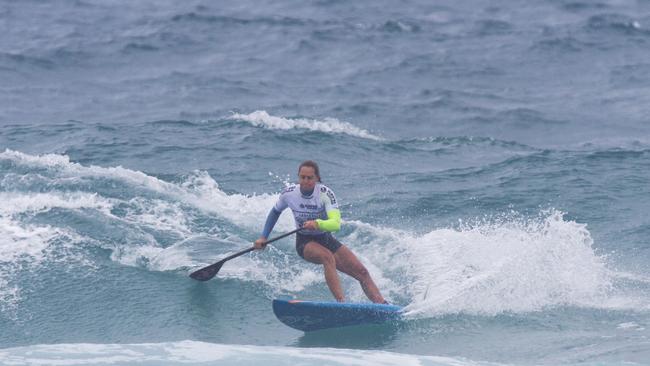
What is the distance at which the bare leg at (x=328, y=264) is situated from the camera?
1174cm

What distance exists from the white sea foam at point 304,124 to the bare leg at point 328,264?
310 inches

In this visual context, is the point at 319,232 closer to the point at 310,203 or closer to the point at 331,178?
the point at 310,203

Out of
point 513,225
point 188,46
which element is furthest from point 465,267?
point 188,46

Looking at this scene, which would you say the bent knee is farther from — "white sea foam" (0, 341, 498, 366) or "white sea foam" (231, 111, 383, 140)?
"white sea foam" (231, 111, 383, 140)

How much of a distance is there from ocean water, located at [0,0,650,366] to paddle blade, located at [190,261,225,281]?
0.20 metres

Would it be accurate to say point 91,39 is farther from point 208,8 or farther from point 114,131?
point 114,131

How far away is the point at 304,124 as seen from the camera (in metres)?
20.1

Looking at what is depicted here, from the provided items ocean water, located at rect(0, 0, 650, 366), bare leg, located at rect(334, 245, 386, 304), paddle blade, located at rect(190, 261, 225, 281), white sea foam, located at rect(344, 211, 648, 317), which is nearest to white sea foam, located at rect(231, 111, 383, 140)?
ocean water, located at rect(0, 0, 650, 366)

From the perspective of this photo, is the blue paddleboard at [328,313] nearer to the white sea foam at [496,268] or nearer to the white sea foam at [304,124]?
the white sea foam at [496,268]

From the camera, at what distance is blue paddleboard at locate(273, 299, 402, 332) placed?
1126 centimetres

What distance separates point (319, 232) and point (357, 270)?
635mm

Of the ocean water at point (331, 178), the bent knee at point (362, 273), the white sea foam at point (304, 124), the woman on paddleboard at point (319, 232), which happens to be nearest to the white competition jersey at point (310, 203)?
the woman on paddleboard at point (319, 232)

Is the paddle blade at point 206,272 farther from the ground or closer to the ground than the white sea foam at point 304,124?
closer to the ground

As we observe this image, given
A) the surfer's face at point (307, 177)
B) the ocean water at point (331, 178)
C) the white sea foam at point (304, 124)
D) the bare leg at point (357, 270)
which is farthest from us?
the white sea foam at point (304, 124)
